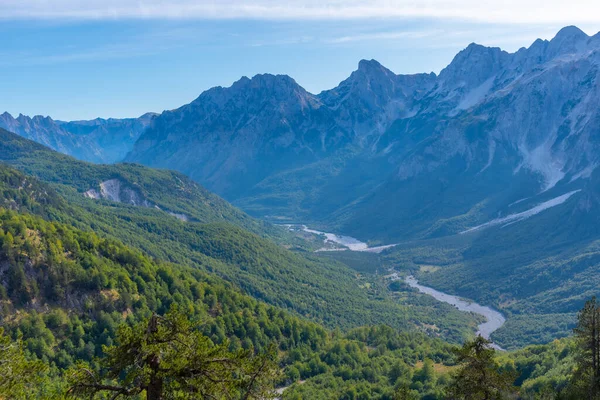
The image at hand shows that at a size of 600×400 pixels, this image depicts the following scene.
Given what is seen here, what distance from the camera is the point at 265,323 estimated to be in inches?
5002

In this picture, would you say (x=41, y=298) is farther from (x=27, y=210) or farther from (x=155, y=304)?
(x=27, y=210)

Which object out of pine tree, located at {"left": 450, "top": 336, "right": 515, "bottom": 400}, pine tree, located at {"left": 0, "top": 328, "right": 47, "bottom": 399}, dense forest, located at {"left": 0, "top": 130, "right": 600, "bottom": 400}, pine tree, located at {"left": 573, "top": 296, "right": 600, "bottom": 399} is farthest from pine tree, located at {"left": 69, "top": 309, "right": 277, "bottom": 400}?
pine tree, located at {"left": 573, "top": 296, "right": 600, "bottom": 399}

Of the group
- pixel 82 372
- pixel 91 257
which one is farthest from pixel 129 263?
pixel 82 372

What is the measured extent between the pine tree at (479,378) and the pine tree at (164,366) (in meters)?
17.8

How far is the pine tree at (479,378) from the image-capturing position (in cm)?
3384

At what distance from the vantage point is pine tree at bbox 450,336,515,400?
3384cm

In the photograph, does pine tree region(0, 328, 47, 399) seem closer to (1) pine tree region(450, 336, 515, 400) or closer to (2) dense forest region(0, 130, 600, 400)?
(2) dense forest region(0, 130, 600, 400)

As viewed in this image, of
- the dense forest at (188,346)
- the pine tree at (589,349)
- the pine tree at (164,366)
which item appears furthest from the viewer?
the pine tree at (589,349)

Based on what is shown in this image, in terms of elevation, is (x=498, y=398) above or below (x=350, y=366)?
above

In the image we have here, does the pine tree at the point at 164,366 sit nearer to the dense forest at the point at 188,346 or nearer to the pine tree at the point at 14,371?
the dense forest at the point at 188,346

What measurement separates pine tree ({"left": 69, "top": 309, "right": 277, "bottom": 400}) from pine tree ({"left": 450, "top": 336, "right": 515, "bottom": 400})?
17824 mm

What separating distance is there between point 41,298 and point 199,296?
1579 inches

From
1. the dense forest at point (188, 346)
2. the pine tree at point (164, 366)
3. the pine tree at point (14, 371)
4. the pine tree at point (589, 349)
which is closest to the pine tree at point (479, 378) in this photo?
the dense forest at point (188, 346)

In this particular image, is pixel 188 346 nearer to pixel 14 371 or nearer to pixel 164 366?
pixel 164 366
